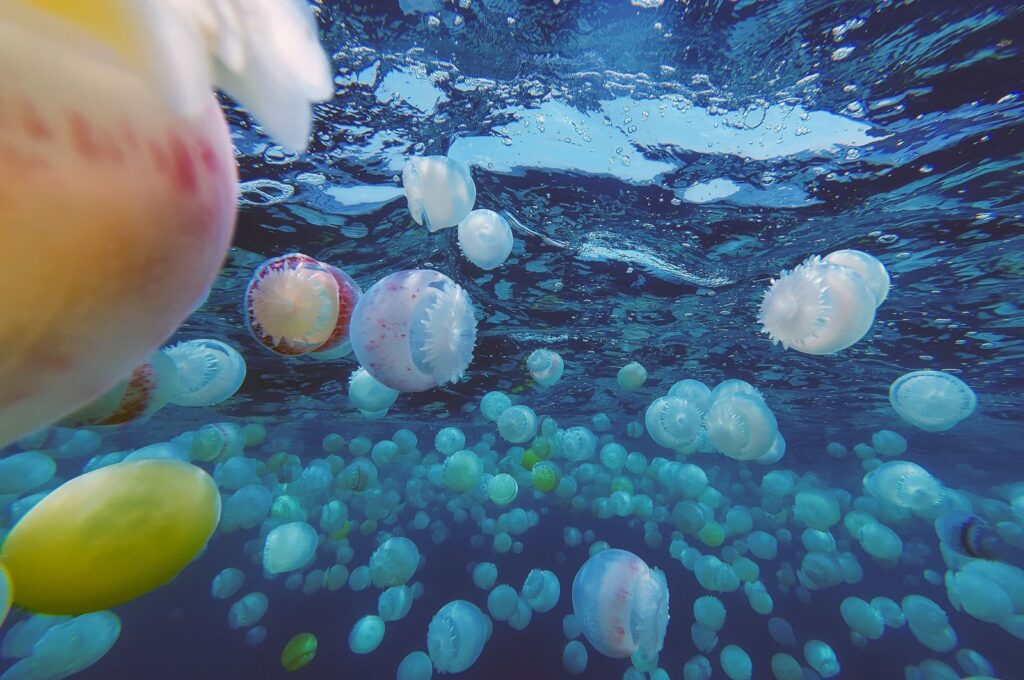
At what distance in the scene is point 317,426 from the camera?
65.9ft

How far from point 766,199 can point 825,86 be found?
169 cm

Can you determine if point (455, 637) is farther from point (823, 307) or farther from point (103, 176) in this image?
point (103, 176)

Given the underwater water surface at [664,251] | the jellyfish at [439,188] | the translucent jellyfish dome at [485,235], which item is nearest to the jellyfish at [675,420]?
the underwater water surface at [664,251]

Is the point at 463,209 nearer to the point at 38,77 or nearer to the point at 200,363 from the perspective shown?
the point at 200,363

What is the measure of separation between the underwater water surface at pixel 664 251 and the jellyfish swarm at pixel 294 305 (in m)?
0.76

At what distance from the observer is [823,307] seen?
3463 mm

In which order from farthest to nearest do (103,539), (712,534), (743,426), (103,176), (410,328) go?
(712,534), (743,426), (410,328), (103,539), (103,176)

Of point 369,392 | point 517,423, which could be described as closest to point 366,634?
point 517,423

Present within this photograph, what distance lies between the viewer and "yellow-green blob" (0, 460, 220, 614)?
5.43 feet

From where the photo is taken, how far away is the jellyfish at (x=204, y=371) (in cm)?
393

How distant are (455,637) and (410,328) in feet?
17.1

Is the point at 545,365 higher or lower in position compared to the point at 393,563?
higher

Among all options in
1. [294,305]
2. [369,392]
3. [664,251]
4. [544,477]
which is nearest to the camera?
[294,305]

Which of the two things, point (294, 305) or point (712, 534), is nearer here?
point (294, 305)
